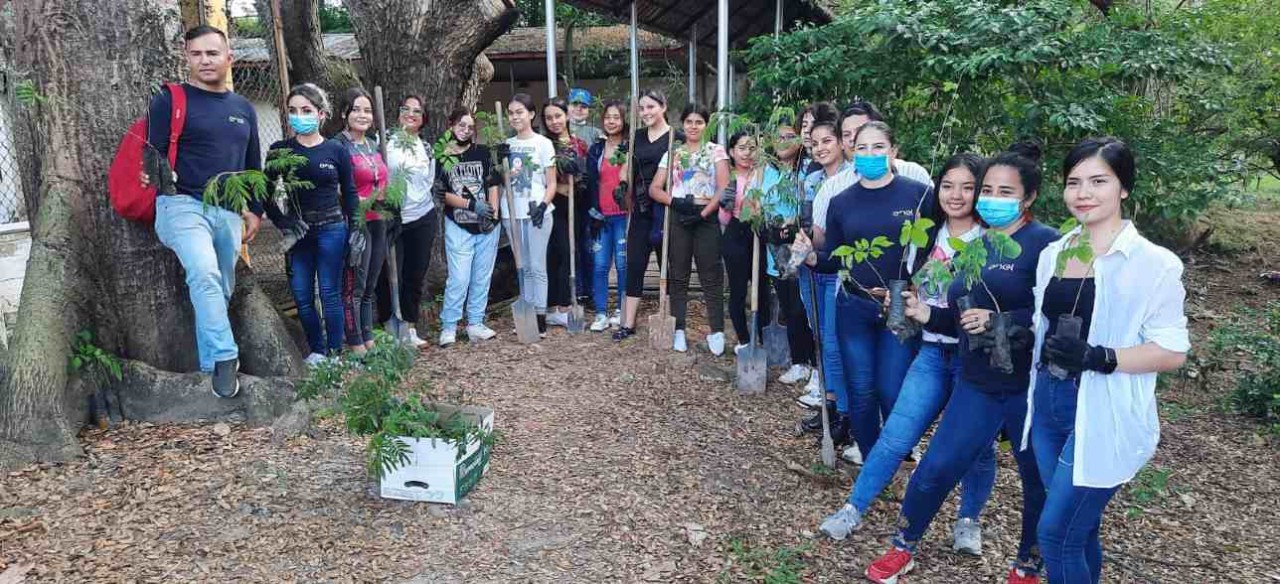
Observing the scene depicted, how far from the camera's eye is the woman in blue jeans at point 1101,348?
7.92 ft

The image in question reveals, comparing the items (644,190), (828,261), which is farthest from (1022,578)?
(644,190)

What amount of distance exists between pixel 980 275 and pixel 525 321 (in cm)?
361

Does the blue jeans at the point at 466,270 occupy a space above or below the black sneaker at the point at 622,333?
above

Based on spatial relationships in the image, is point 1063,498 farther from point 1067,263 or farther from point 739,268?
point 739,268

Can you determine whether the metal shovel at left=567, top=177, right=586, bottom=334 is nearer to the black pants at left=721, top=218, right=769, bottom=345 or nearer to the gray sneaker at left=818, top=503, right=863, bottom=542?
the black pants at left=721, top=218, right=769, bottom=345

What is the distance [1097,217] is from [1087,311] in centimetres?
28

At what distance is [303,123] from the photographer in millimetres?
4609

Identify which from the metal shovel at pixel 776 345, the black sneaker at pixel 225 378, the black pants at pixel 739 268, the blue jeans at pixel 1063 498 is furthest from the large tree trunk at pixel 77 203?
the blue jeans at pixel 1063 498

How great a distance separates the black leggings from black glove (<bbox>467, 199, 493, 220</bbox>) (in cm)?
59

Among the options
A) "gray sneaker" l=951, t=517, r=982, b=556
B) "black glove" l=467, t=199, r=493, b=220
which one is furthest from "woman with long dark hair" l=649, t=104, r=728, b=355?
"gray sneaker" l=951, t=517, r=982, b=556

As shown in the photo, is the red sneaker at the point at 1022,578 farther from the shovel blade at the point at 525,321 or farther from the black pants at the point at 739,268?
the shovel blade at the point at 525,321

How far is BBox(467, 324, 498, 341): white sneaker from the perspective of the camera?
5.95 metres

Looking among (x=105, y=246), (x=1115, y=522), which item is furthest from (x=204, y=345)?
(x=1115, y=522)

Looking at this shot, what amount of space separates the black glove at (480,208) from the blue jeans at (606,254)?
85 cm
